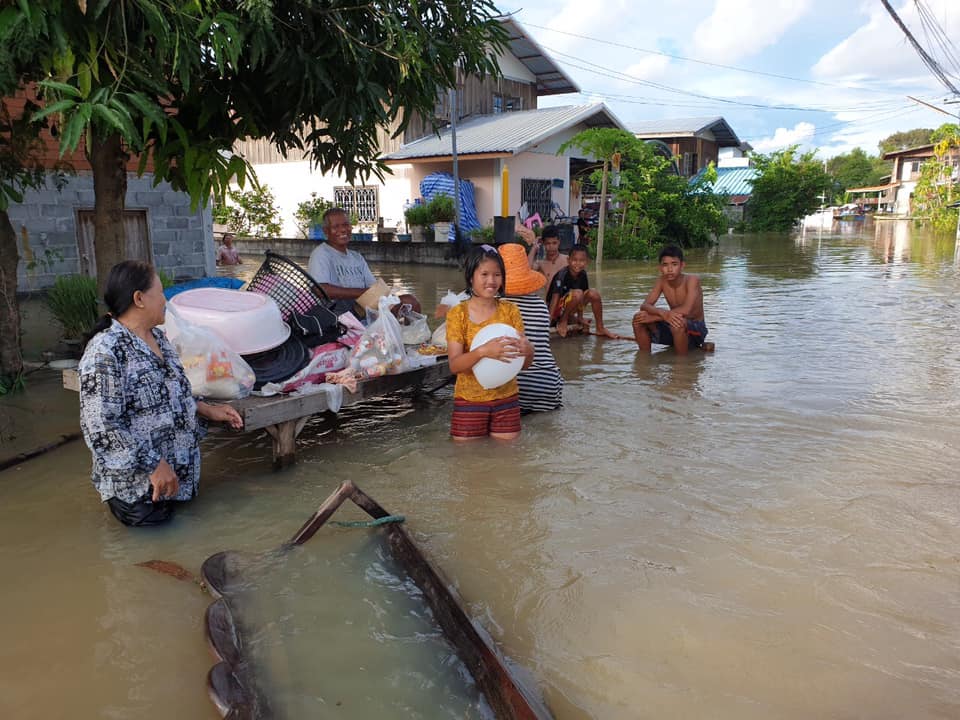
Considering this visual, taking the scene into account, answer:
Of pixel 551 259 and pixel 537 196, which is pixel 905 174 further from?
pixel 551 259

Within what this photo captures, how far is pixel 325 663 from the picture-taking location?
2678 millimetres

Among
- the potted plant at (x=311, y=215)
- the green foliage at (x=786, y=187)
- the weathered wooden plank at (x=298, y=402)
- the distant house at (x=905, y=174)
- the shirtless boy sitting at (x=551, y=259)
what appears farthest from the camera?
the distant house at (x=905, y=174)

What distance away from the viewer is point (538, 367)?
217 inches

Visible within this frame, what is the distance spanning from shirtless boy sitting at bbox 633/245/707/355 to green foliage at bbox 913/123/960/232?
99.6 feet

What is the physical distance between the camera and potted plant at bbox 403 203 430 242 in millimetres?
20406

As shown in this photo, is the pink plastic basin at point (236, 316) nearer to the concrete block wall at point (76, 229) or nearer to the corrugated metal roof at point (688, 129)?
the concrete block wall at point (76, 229)

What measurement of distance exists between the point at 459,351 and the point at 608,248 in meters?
17.2

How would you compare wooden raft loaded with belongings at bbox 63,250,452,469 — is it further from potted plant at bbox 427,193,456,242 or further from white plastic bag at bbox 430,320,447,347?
potted plant at bbox 427,193,456,242

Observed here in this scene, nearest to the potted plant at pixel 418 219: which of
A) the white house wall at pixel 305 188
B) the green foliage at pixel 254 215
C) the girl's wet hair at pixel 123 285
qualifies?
the white house wall at pixel 305 188

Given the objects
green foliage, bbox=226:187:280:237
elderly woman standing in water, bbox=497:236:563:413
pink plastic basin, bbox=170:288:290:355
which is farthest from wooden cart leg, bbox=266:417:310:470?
green foliage, bbox=226:187:280:237

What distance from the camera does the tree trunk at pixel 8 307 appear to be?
19.7 feet

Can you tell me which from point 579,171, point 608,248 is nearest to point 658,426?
point 608,248

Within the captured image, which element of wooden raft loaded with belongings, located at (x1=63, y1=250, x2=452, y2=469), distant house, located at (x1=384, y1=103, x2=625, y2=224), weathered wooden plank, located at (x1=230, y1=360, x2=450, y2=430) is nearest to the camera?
weathered wooden plank, located at (x1=230, y1=360, x2=450, y2=430)

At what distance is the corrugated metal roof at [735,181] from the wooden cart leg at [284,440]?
126 feet
